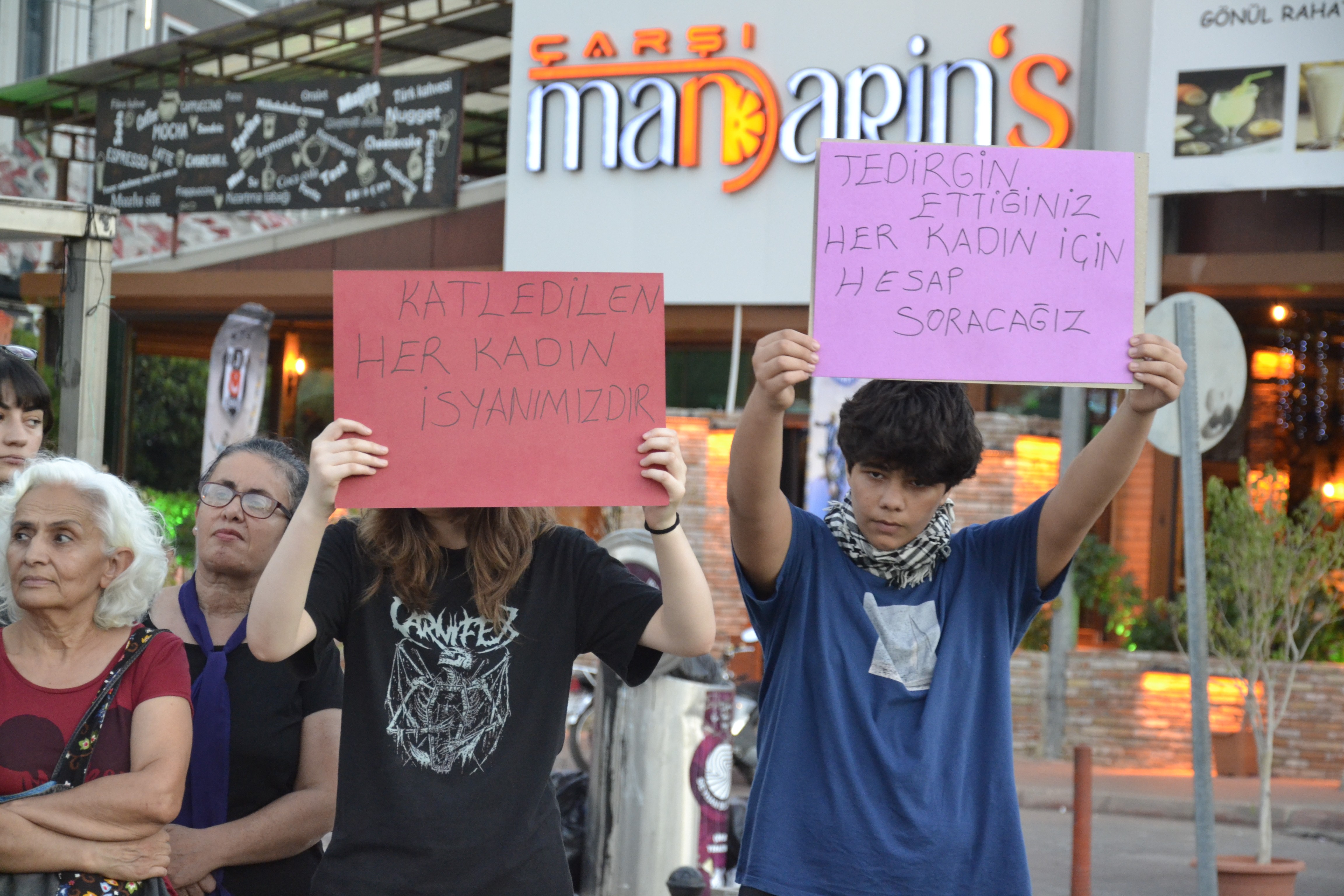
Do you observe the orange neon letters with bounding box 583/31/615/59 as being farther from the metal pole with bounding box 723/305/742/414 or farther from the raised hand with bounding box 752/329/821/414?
the raised hand with bounding box 752/329/821/414

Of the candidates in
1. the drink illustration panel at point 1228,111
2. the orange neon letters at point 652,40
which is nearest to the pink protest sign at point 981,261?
the drink illustration panel at point 1228,111

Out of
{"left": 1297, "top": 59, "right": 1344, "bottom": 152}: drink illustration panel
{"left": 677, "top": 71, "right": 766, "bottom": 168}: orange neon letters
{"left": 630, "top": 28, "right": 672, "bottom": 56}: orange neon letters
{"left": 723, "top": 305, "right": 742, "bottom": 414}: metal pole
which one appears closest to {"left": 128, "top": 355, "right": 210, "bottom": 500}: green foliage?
{"left": 723, "top": 305, "right": 742, "bottom": 414}: metal pole

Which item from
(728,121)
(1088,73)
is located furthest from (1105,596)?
(728,121)

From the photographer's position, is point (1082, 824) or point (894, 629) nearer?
point (894, 629)

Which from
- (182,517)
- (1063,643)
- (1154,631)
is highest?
(182,517)

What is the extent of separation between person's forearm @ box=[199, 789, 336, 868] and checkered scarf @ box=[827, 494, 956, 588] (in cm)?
115

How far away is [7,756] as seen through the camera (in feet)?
8.11

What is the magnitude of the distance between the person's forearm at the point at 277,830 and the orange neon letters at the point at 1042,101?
31.8 ft

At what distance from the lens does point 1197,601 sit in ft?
14.8

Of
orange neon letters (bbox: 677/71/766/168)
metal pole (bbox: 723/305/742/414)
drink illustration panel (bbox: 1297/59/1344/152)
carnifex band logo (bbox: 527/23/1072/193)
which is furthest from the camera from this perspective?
metal pole (bbox: 723/305/742/414)

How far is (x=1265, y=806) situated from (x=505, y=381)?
6.25 metres

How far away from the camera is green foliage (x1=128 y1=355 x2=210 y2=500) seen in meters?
19.4

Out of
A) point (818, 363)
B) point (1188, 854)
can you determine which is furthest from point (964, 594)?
point (1188, 854)

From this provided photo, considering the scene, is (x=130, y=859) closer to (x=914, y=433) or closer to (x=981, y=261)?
(x=914, y=433)
